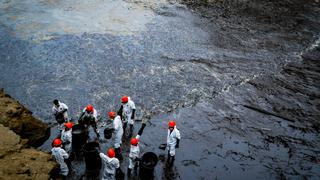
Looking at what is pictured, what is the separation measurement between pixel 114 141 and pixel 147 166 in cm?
230

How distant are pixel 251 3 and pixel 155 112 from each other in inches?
675

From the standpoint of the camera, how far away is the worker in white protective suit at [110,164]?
9.68m

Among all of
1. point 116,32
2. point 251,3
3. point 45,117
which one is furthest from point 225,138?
point 251,3

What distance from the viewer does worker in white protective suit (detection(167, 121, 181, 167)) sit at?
432 inches

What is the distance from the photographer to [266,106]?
592 inches

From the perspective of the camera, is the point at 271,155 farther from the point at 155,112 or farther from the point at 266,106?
the point at 155,112

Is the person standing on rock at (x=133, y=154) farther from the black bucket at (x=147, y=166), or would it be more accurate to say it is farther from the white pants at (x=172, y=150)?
the white pants at (x=172, y=150)

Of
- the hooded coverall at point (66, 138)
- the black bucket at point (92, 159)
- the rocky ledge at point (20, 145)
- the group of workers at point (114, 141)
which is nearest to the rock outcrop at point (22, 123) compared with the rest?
the rocky ledge at point (20, 145)

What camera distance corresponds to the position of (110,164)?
9711mm

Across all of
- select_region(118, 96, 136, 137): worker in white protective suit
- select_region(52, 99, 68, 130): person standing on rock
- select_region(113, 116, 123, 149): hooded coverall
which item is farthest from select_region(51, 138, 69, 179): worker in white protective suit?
select_region(118, 96, 136, 137): worker in white protective suit

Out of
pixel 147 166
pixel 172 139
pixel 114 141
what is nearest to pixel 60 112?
pixel 114 141

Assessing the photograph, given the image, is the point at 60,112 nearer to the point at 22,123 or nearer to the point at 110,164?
the point at 22,123

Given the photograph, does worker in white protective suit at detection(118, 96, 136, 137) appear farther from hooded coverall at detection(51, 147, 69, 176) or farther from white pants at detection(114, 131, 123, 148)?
hooded coverall at detection(51, 147, 69, 176)

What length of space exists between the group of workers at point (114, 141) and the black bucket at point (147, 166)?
0.26m
